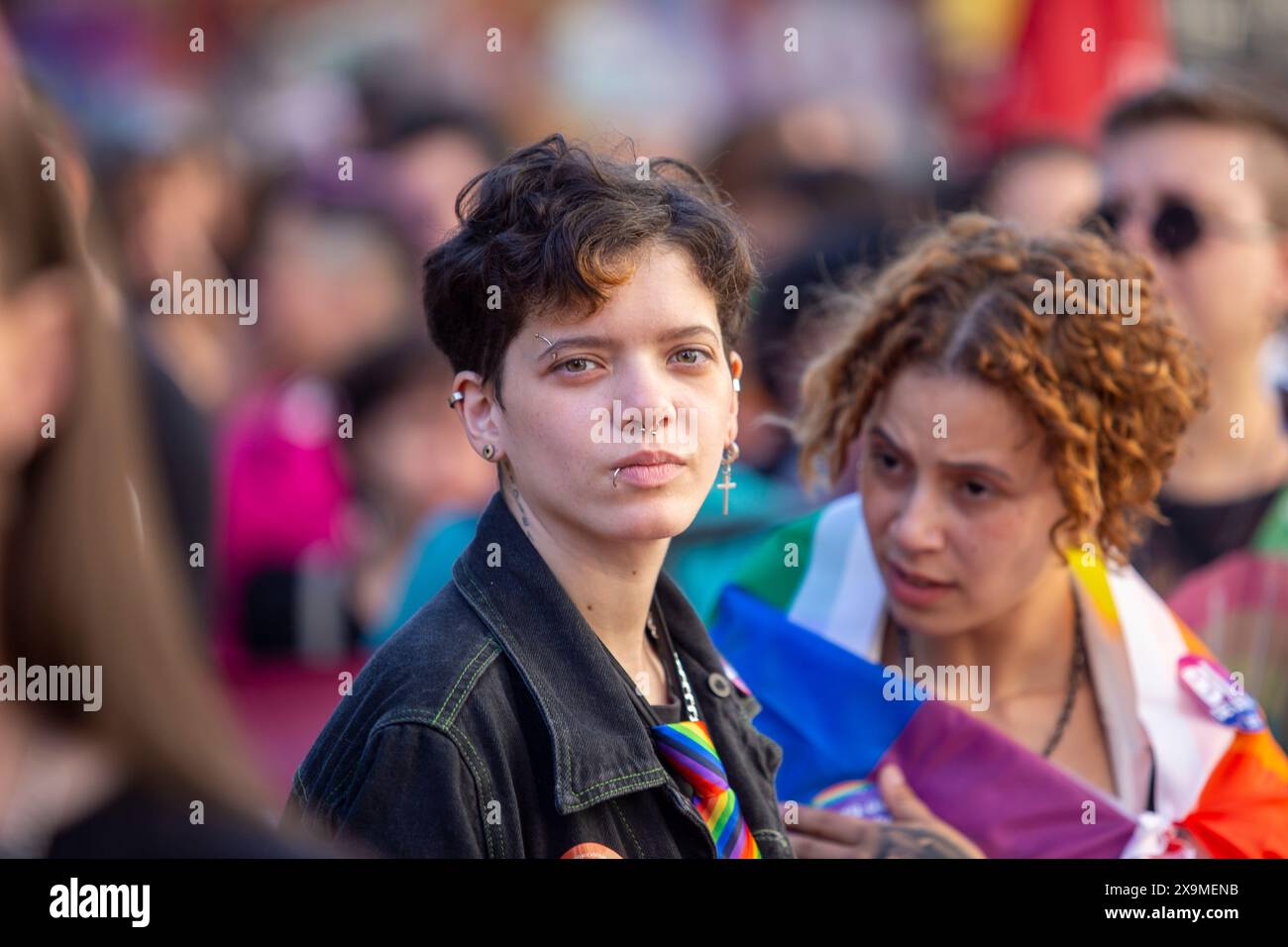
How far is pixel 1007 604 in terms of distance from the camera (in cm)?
248

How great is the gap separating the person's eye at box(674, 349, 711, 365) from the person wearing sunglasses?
6.17 ft

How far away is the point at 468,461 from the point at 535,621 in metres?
1.97

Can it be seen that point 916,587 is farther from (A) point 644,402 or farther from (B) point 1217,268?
(B) point 1217,268

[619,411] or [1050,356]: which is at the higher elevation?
[1050,356]

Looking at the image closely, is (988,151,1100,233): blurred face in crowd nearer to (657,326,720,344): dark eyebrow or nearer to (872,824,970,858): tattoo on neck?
(872,824,970,858): tattoo on neck

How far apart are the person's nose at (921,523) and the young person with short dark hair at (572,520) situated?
1.69 feet

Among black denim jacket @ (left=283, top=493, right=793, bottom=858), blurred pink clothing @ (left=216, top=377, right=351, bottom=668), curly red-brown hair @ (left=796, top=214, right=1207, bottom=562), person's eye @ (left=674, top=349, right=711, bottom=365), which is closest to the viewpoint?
black denim jacket @ (left=283, top=493, right=793, bottom=858)

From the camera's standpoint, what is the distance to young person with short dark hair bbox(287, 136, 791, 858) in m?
1.79

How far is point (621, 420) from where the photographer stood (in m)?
1.86

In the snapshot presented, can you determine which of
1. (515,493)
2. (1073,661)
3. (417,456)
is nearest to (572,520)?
(515,493)

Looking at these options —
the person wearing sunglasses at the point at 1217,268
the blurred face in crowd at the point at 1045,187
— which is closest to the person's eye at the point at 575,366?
the person wearing sunglasses at the point at 1217,268

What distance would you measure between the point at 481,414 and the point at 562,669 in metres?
0.34

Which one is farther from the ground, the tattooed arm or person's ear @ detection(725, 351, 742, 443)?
person's ear @ detection(725, 351, 742, 443)

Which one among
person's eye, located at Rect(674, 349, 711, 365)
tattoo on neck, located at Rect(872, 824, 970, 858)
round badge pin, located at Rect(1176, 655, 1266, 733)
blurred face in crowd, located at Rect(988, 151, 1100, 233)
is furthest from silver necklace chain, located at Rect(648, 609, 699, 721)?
blurred face in crowd, located at Rect(988, 151, 1100, 233)
